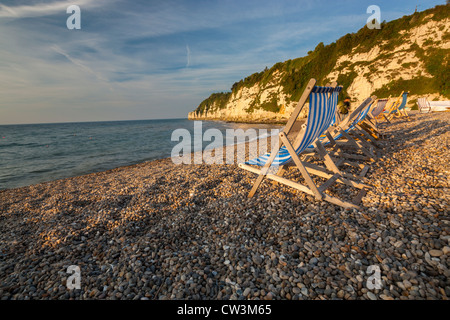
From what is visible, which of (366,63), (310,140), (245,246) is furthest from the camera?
(366,63)

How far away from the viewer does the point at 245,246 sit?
2672 millimetres

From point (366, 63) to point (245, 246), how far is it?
45570 millimetres

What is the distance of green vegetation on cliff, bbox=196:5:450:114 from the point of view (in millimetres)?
27281

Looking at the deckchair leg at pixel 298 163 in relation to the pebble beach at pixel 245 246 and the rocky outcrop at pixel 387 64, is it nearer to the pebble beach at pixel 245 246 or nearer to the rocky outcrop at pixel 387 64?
the pebble beach at pixel 245 246

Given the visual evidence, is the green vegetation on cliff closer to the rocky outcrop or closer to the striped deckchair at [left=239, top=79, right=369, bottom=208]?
the rocky outcrop

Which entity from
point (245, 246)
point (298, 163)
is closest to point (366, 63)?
point (298, 163)

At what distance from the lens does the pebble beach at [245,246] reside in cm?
202

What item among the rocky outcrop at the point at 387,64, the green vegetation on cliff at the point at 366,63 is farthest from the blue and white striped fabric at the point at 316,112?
the green vegetation on cliff at the point at 366,63

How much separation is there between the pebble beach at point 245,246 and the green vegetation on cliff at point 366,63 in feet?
113

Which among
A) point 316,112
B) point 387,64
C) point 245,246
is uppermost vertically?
point 387,64

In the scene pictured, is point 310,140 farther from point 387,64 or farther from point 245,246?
point 387,64

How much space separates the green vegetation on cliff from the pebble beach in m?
34.4
